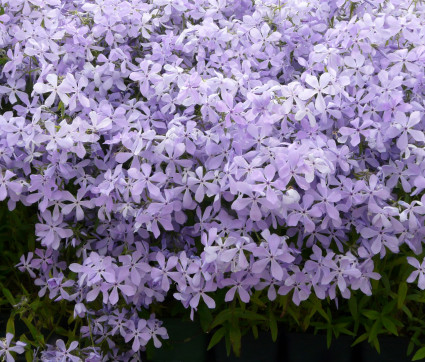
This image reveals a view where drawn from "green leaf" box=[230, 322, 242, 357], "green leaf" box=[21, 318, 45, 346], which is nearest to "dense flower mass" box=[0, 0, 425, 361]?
"green leaf" box=[21, 318, 45, 346]

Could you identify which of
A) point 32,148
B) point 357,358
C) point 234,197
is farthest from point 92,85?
point 357,358

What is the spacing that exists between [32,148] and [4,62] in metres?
0.38

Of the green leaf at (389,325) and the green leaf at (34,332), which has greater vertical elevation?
the green leaf at (389,325)

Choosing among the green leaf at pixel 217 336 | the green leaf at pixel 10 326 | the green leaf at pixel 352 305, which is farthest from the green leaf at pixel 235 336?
the green leaf at pixel 10 326

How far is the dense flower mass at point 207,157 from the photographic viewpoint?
4.48 feet

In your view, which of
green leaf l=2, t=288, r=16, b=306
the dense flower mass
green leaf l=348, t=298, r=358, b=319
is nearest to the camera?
the dense flower mass

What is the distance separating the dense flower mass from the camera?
4.48 ft

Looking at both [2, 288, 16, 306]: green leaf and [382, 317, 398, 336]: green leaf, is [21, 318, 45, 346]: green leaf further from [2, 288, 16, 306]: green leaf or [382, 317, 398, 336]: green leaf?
[382, 317, 398, 336]: green leaf

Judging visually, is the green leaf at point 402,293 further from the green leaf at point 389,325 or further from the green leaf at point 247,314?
the green leaf at point 247,314

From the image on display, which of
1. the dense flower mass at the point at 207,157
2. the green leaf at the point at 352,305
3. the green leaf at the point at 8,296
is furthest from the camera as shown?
the green leaf at the point at 8,296

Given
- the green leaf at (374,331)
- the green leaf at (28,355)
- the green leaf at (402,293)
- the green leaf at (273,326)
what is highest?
the green leaf at (402,293)

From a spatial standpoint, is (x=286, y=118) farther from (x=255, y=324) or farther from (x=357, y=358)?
(x=357, y=358)

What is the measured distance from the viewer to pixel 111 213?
1531 mm

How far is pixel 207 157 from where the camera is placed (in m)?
1.46
